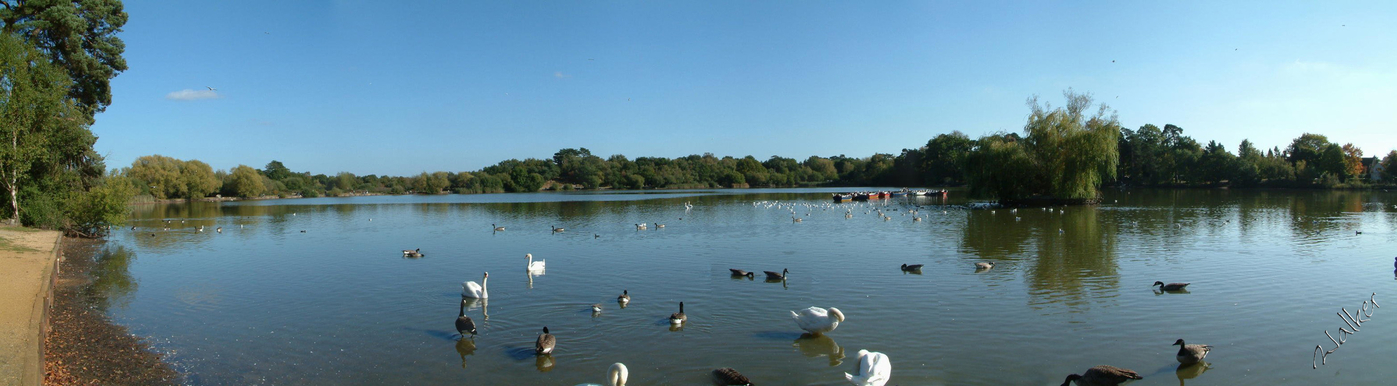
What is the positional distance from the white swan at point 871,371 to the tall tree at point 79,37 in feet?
87.9

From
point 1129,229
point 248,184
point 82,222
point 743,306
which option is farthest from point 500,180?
point 743,306

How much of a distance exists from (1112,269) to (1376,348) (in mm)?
7071

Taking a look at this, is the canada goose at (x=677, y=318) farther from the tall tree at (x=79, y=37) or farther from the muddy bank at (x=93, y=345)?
the tall tree at (x=79, y=37)

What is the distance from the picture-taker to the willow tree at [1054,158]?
4066 cm

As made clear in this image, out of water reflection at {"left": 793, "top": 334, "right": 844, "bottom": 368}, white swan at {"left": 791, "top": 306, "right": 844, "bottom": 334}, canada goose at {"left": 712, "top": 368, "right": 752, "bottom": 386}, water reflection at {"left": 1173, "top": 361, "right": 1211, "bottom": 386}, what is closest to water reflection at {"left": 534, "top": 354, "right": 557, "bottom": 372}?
canada goose at {"left": 712, "top": 368, "right": 752, "bottom": 386}

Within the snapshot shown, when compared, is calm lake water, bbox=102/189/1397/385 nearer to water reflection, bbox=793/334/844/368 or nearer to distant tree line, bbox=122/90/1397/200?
water reflection, bbox=793/334/844/368

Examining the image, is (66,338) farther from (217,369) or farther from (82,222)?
(82,222)

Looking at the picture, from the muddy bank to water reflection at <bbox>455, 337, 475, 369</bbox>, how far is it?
303 cm

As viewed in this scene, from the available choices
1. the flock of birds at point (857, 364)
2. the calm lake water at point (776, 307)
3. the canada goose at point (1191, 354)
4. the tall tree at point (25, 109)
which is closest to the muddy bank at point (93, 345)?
the calm lake water at point (776, 307)

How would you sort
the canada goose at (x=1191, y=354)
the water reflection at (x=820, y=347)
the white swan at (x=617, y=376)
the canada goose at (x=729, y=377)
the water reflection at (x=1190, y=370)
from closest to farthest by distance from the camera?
the white swan at (x=617, y=376) < the canada goose at (x=729, y=377) < the water reflection at (x=1190, y=370) < the canada goose at (x=1191, y=354) < the water reflection at (x=820, y=347)

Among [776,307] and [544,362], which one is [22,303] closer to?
[544,362]

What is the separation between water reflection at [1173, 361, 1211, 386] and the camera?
7.39 metres

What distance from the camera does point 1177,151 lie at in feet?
257

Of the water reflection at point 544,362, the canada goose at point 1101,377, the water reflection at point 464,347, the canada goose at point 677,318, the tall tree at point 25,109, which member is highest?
the tall tree at point 25,109
